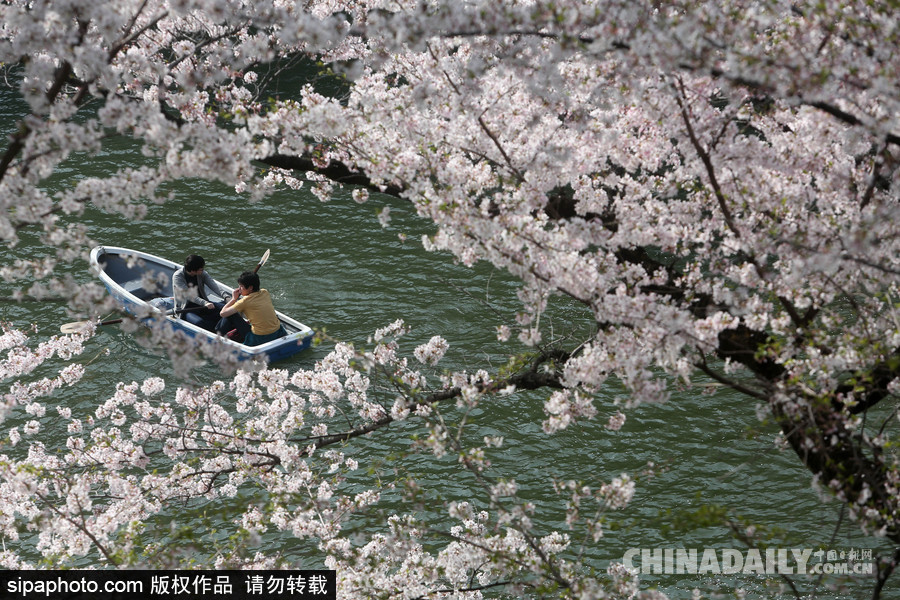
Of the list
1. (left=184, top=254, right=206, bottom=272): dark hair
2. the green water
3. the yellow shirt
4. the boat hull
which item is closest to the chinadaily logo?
the green water

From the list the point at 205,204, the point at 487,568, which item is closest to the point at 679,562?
the point at 487,568

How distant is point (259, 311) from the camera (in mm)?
13539

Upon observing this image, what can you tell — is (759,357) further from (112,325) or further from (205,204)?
(205,204)

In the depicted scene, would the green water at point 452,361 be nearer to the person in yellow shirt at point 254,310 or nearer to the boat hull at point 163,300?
the boat hull at point 163,300

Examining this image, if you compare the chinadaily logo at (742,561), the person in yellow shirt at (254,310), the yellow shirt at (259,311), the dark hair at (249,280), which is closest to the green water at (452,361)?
the chinadaily logo at (742,561)

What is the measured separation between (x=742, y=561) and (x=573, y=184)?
16.8 feet

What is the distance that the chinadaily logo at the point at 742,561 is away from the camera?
30.4ft

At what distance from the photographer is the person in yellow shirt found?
43.5 ft

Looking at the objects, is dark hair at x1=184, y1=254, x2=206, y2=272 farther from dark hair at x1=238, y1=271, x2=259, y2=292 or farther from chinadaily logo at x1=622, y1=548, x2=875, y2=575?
chinadaily logo at x1=622, y1=548, x2=875, y2=575

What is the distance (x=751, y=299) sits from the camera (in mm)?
5664

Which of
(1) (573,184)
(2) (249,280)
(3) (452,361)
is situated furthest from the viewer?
(3) (452,361)

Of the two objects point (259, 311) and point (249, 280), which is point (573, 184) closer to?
point (249, 280)

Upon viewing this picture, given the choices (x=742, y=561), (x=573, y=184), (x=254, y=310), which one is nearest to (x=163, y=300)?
(x=254, y=310)

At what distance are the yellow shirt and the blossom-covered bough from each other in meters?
5.11
